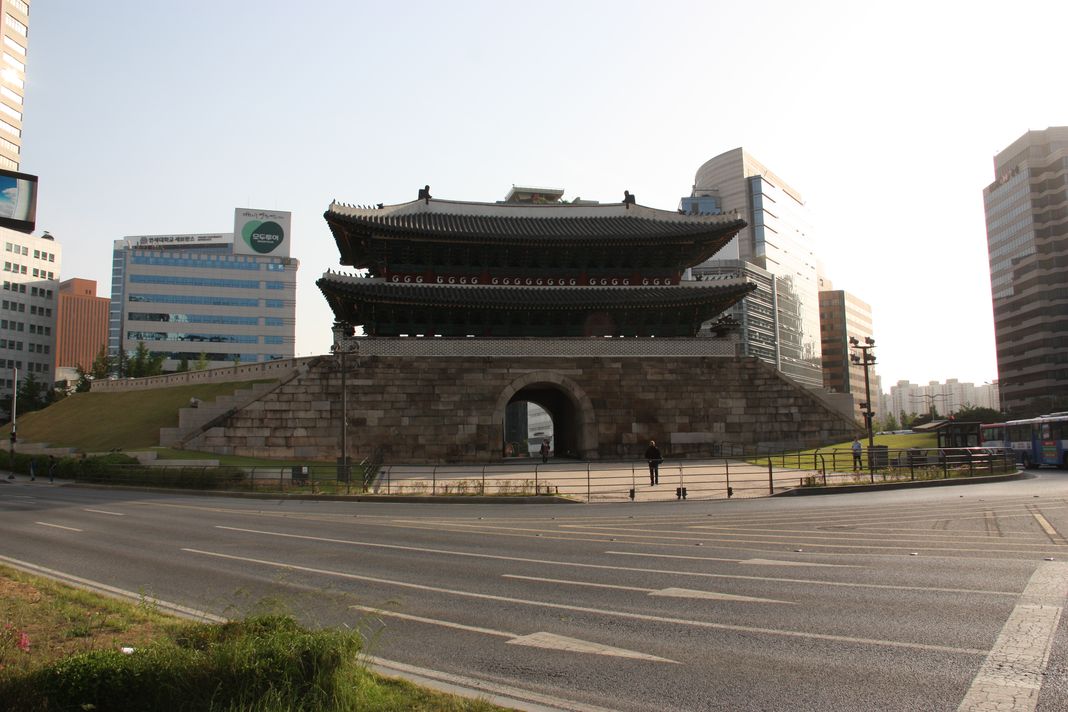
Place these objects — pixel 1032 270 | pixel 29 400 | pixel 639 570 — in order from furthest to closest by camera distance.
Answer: pixel 1032 270 → pixel 29 400 → pixel 639 570

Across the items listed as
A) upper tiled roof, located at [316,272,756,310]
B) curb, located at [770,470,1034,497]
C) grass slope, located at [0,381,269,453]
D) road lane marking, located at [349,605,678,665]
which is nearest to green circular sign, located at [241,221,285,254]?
grass slope, located at [0,381,269,453]

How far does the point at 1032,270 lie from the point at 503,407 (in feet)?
293

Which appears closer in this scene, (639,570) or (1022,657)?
(1022,657)

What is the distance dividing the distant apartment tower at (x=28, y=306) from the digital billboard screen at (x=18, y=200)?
10250cm

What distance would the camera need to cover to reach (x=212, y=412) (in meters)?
36.9

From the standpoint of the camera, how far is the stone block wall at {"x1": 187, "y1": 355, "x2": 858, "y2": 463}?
3422 cm

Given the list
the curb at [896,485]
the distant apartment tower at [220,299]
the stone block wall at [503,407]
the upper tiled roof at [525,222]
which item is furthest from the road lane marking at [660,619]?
the distant apartment tower at [220,299]

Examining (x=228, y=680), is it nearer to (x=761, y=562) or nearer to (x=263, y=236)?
(x=761, y=562)

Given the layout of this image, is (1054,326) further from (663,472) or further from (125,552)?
(125,552)

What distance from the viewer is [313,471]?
2722cm

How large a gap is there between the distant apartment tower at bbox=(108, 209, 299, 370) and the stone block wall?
6127 cm

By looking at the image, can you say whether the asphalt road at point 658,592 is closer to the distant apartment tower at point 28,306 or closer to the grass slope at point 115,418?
the grass slope at point 115,418

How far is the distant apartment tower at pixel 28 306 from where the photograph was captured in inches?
3718

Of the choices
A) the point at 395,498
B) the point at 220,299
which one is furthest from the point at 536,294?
the point at 220,299
